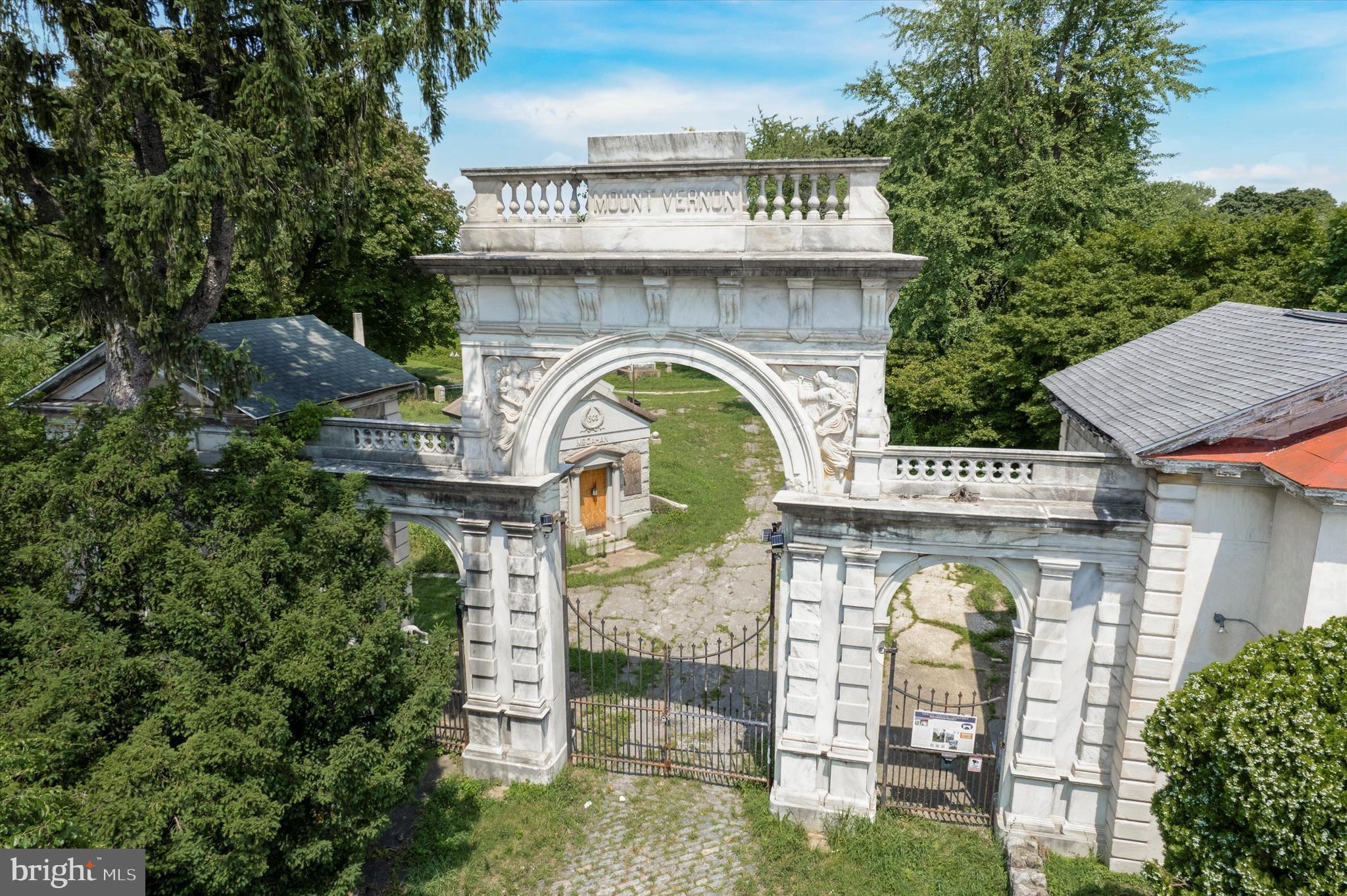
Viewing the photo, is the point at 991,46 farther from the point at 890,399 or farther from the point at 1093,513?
the point at 1093,513

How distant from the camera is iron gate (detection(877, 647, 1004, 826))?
1148cm

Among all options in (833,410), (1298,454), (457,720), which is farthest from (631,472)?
(1298,454)

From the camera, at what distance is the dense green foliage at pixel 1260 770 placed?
21.0ft

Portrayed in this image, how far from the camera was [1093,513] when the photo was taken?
10.2 metres

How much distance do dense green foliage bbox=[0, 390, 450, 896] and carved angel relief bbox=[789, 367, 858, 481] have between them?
235 inches

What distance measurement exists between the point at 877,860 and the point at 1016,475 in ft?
19.5

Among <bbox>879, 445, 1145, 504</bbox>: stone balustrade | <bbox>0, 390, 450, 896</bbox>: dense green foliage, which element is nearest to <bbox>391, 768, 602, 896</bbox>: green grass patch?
<bbox>0, 390, 450, 896</bbox>: dense green foliage

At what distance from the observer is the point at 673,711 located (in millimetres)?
13391

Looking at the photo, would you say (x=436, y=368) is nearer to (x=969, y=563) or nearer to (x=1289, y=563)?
(x=969, y=563)

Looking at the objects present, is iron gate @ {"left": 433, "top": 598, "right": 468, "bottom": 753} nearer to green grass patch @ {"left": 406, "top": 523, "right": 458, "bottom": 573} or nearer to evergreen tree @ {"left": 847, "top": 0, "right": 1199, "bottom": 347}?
green grass patch @ {"left": 406, "top": 523, "right": 458, "bottom": 573}

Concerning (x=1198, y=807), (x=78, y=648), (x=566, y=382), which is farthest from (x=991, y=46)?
(x=78, y=648)

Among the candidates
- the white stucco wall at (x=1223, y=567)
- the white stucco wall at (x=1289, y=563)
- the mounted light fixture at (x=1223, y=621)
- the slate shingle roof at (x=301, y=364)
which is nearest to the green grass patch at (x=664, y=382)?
the slate shingle roof at (x=301, y=364)

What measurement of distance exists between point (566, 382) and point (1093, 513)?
7635 mm

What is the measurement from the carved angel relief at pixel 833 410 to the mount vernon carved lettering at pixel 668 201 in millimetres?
2552
